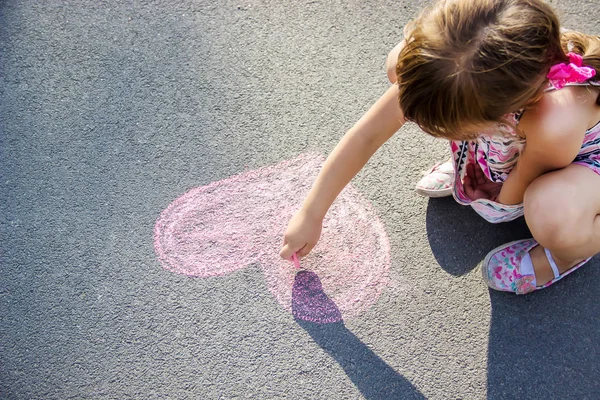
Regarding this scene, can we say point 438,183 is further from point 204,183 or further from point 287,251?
point 204,183

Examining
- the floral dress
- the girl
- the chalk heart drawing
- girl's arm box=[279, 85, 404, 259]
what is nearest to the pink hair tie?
the girl

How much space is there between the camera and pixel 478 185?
1.67m

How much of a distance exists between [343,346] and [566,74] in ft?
3.01

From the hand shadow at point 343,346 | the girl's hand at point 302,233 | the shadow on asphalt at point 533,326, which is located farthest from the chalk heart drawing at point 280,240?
the shadow on asphalt at point 533,326

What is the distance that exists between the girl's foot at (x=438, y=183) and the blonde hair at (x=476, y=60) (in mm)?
654

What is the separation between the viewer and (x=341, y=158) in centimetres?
153

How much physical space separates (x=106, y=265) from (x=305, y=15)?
1264mm

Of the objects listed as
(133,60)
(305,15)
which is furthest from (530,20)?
(133,60)

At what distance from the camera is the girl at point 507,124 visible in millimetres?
1078

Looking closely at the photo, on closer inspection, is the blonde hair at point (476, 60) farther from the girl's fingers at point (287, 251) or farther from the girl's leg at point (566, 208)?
the girl's fingers at point (287, 251)

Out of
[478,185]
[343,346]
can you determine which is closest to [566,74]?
[478,185]

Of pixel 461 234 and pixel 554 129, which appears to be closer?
pixel 554 129

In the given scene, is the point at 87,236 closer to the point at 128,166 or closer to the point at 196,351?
the point at 128,166

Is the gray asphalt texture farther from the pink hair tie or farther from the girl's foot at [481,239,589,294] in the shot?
the pink hair tie
